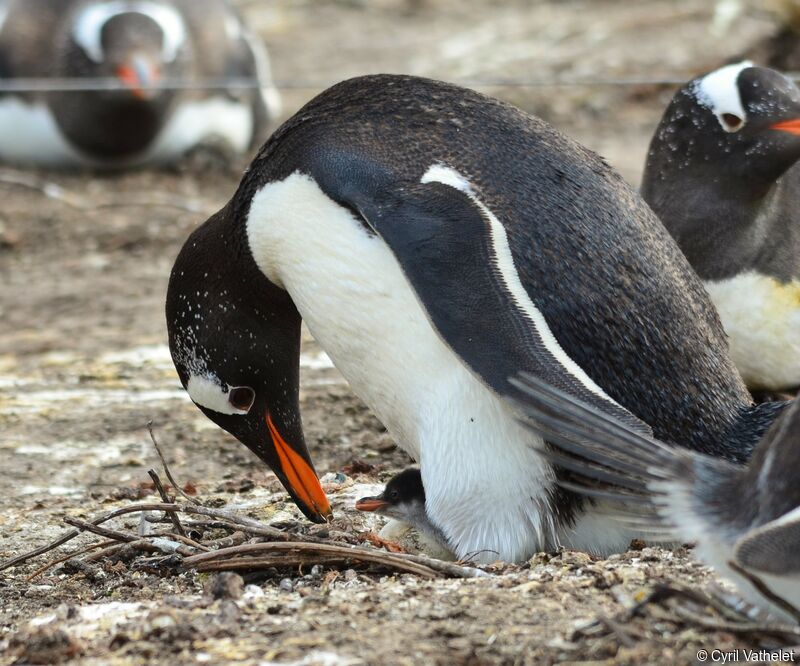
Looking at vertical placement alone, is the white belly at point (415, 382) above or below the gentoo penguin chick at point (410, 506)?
above

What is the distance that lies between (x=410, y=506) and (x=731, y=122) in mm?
1874

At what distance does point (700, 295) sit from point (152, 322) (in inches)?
117

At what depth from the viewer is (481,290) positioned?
2.86m

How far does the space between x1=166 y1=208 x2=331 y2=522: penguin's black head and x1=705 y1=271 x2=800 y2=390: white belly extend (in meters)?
1.47

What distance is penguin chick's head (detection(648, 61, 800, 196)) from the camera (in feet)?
14.0

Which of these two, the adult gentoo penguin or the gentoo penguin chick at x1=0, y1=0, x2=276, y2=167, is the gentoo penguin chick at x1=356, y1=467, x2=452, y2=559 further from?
the gentoo penguin chick at x1=0, y1=0, x2=276, y2=167

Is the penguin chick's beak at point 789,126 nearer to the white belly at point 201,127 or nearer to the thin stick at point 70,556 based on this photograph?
the thin stick at point 70,556

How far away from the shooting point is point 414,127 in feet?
10.6

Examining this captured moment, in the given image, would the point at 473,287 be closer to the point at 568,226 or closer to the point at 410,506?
the point at 568,226

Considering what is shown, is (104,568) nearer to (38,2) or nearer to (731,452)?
(731,452)

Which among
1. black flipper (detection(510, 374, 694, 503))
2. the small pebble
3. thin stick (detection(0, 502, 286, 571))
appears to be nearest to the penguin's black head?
thin stick (detection(0, 502, 286, 571))

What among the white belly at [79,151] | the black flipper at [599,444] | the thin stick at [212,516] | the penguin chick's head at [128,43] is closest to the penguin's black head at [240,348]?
the thin stick at [212,516]

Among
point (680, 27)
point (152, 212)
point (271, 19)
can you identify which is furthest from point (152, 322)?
point (271, 19)

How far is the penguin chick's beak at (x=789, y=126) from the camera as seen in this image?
4.21 m
